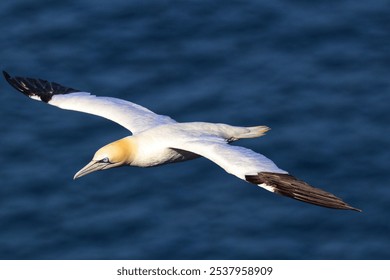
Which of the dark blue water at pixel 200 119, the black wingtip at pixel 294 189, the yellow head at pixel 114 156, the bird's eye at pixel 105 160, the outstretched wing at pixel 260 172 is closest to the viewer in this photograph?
the black wingtip at pixel 294 189

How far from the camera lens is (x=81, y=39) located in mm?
54000

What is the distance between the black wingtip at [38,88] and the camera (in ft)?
144

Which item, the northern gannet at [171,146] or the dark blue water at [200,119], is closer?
the northern gannet at [171,146]

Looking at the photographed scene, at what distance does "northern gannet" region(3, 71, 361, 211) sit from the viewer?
37.0 meters

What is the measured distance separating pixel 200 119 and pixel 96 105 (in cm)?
844

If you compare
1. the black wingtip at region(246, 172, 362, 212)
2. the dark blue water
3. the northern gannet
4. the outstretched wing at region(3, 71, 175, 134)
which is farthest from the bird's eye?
the dark blue water

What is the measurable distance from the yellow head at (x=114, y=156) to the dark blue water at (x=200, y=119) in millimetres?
8042

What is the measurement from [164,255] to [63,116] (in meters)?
6.05

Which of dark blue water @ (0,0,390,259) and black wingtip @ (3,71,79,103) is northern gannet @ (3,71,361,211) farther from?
dark blue water @ (0,0,390,259)

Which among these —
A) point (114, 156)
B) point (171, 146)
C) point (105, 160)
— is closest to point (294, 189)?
point (171, 146)

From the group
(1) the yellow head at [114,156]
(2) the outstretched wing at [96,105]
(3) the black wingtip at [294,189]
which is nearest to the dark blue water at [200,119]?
(2) the outstretched wing at [96,105]

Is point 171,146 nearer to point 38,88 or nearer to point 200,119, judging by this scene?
point 38,88

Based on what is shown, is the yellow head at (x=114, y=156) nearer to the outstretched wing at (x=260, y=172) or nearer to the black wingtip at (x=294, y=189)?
the outstretched wing at (x=260, y=172)

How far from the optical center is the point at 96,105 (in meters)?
42.4
